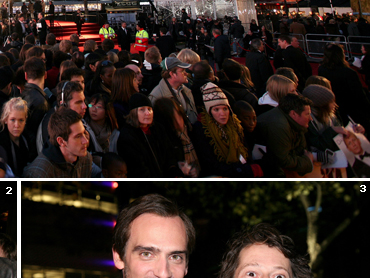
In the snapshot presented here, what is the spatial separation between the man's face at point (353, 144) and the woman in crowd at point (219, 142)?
73 cm

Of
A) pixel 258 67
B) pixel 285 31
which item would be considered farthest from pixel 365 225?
pixel 285 31

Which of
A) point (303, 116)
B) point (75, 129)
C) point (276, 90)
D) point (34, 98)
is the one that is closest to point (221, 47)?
point (276, 90)

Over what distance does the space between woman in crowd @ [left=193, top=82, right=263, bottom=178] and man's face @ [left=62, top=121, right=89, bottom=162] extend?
1179 mm

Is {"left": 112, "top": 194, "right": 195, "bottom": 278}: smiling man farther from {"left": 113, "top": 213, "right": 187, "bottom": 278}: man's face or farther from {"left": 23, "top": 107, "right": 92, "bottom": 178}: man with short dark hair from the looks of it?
{"left": 23, "top": 107, "right": 92, "bottom": 178}: man with short dark hair

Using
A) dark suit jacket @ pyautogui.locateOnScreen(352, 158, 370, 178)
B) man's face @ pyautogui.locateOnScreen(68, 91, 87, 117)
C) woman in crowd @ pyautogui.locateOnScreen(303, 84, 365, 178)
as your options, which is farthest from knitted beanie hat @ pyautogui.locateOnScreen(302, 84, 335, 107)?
man's face @ pyautogui.locateOnScreen(68, 91, 87, 117)

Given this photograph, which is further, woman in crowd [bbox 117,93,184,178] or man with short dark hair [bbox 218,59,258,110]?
man with short dark hair [bbox 218,59,258,110]

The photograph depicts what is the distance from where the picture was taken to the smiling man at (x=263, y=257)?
2.26m

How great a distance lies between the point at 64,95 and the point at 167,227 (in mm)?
2006

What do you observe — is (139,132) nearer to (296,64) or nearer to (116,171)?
(116,171)

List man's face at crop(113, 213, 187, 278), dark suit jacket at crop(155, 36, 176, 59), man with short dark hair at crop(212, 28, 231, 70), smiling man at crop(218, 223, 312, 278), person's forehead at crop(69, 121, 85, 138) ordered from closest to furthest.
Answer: man's face at crop(113, 213, 187, 278), smiling man at crop(218, 223, 312, 278), person's forehead at crop(69, 121, 85, 138), man with short dark hair at crop(212, 28, 231, 70), dark suit jacket at crop(155, 36, 176, 59)

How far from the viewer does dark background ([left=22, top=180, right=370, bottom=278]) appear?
2.30 meters

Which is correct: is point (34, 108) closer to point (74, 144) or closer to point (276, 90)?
point (74, 144)

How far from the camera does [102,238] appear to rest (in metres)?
2.43

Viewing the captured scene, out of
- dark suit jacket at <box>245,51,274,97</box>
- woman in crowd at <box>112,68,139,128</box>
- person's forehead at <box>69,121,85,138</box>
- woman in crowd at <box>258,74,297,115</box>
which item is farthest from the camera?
dark suit jacket at <box>245,51,274,97</box>
